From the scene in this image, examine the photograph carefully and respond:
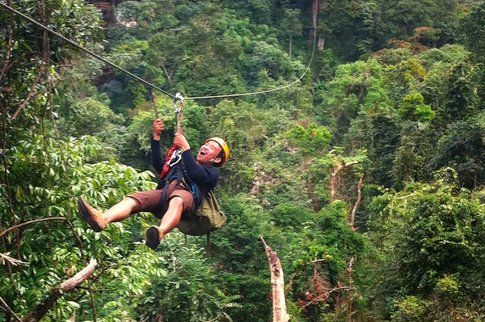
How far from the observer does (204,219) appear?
4.02 meters

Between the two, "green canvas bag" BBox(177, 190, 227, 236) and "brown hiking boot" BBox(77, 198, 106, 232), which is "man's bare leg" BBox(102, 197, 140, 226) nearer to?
"brown hiking boot" BBox(77, 198, 106, 232)

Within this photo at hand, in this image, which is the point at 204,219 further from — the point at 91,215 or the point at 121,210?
the point at 91,215

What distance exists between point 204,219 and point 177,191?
0.89 feet

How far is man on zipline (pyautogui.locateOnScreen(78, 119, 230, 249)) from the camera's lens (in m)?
3.65

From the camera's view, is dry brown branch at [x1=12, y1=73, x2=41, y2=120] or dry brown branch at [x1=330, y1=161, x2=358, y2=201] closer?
dry brown branch at [x1=12, y1=73, x2=41, y2=120]

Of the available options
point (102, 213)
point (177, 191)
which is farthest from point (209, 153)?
point (102, 213)

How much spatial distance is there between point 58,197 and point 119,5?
2039 cm

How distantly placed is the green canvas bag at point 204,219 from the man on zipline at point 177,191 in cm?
6

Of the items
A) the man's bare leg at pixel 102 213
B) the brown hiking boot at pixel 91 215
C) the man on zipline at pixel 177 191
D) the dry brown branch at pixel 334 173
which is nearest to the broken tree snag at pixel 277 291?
the man on zipline at pixel 177 191

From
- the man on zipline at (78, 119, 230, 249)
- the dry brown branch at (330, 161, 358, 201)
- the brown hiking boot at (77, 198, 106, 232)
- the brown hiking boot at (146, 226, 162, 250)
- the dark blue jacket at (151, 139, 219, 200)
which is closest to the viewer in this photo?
the brown hiking boot at (77, 198, 106, 232)

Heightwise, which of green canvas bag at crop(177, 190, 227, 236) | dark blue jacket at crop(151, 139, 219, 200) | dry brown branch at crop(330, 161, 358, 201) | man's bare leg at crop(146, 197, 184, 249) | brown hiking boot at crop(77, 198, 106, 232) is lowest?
dry brown branch at crop(330, 161, 358, 201)

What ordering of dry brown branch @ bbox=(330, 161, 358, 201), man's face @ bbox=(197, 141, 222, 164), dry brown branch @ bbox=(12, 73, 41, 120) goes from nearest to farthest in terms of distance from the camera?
man's face @ bbox=(197, 141, 222, 164), dry brown branch @ bbox=(12, 73, 41, 120), dry brown branch @ bbox=(330, 161, 358, 201)

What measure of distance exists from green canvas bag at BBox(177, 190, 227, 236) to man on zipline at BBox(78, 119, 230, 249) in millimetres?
57

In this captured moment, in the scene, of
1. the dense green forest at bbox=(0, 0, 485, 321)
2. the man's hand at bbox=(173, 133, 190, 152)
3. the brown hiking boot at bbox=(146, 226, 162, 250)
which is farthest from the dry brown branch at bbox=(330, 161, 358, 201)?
the brown hiking boot at bbox=(146, 226, 162, 250)
